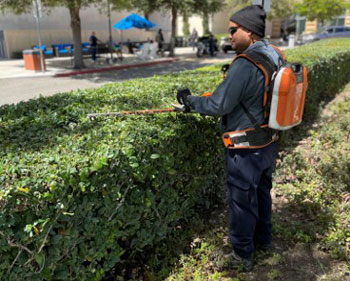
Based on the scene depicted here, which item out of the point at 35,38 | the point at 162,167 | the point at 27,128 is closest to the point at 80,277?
the point at 162,167

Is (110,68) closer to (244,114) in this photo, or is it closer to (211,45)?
(211,45)

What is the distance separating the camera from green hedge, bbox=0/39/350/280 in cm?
194

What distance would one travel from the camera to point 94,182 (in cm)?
213

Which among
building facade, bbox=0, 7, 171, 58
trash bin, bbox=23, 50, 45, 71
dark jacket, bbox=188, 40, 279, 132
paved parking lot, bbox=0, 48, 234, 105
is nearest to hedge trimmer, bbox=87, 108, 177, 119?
dark jacket, bbox=188, 40, 279, 132

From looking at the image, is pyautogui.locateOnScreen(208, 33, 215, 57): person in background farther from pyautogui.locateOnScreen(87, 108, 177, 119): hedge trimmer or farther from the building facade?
pyautogui.locateOnScreen(87, 108, 177, 119): hedge trimmer

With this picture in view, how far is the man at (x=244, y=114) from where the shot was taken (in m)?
2.44

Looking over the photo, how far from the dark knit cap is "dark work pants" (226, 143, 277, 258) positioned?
889 mm

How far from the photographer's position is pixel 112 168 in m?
2.22

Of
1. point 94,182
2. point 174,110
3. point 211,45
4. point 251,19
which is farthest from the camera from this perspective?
point 211,45

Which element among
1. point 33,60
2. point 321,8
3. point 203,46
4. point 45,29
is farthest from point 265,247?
point 321,8

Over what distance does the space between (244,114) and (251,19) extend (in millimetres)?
685

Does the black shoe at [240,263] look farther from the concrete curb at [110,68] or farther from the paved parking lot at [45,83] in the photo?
the concrete curb at [110,68]

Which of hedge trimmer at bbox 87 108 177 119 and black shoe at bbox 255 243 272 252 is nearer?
hedge trimmer at bbox 87 108 177 119

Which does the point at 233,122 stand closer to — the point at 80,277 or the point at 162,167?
the point at 162,167
